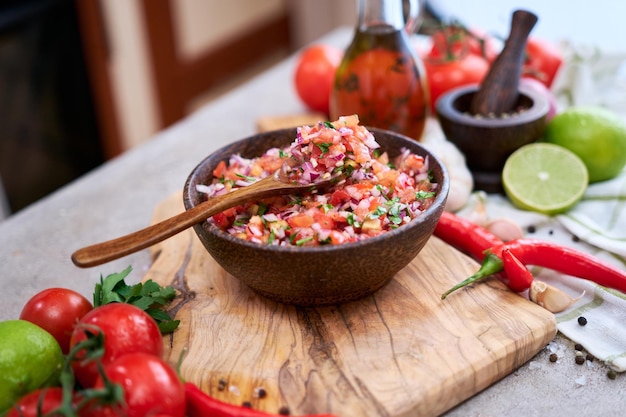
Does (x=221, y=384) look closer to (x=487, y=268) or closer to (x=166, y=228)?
(x=166, y=228)

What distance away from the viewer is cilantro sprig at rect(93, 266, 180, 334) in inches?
45.7

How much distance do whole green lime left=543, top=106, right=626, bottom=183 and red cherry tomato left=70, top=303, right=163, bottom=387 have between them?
1137mm

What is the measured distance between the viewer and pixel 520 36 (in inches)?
65.2

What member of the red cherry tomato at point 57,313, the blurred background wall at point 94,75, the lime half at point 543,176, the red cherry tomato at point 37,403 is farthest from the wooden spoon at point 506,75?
the blurred background wall at point 94,75

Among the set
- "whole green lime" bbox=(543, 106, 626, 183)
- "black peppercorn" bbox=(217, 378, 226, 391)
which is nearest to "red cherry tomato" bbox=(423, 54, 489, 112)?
"whole green lime" bbox=(543, 106, 626, 183)

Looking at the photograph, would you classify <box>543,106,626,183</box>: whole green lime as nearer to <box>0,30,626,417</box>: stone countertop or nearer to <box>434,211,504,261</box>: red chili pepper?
<box>434,211,504,261</box>: red chili pepper

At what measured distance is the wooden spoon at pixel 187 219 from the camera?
3.46 feet

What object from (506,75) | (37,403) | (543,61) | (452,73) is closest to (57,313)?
(37,403)

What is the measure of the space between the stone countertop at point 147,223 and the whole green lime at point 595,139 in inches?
23.1

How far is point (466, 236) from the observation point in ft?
4.60

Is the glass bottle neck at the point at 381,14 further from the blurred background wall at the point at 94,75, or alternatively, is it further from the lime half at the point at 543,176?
the blurred background wall at the point at 94,75

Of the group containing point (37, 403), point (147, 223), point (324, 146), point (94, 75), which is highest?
point (324, 146)

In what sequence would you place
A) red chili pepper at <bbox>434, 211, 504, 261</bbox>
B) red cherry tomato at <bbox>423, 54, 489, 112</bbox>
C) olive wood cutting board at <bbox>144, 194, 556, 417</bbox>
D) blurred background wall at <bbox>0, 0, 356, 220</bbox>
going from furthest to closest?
blurred background wall at <bbox>0, 0, 356, 220</bbox>
red cherry tomato at <bbox>423, 54, 489, 112</bbox>
red chili pepper at <bbox>434, 211, 504, 261</bbox>
olive wood cutting board at <bbox>144, 194, 556, 417</bbox>

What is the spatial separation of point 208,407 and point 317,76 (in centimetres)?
129
